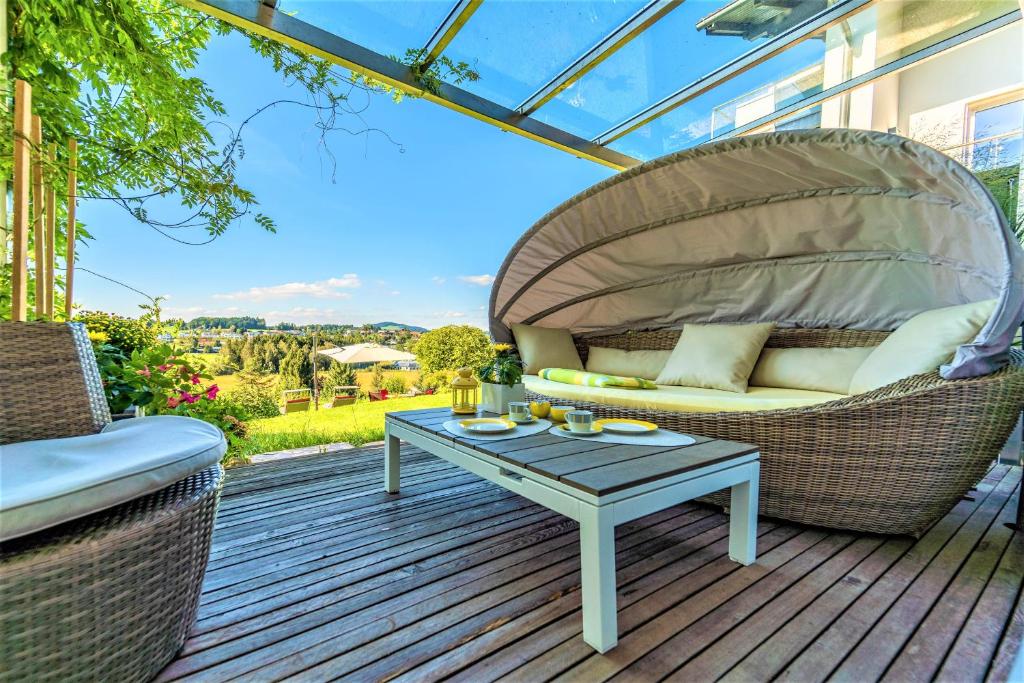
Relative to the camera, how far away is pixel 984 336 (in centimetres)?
166

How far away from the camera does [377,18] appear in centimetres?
284

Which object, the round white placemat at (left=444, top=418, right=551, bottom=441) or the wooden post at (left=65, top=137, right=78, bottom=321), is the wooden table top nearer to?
the round white placemat at (left=444, top=418, right=551, bottom=441)

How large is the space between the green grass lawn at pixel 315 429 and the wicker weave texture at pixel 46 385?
1656mm

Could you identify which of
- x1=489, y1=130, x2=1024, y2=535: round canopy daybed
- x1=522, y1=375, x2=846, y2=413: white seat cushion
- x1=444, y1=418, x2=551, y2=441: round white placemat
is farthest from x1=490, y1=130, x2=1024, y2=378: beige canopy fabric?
x1=444, y1=418, x2=551, y2=441: round white placemat

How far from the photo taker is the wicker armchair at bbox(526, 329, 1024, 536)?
1.64 metres

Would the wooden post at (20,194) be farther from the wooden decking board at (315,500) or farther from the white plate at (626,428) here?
the white plate at (626,428)

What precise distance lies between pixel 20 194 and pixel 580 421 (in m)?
2.41

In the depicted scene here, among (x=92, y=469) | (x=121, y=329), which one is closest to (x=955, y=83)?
(x=92, y=469)

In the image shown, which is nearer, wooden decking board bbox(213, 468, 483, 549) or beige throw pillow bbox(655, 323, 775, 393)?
wooden decking board bbox(213, 468, 483, 549)

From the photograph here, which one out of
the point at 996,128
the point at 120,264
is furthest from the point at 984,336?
the point at 120,264

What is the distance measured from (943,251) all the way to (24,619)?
382 cm

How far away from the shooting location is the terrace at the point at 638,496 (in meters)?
1.16

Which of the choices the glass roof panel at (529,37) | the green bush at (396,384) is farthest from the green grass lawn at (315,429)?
the glass roof panel at (529,37)

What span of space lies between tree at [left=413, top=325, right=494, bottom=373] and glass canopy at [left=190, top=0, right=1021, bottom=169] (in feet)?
7.15
